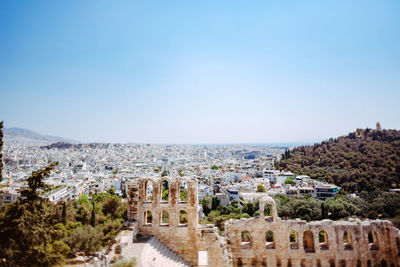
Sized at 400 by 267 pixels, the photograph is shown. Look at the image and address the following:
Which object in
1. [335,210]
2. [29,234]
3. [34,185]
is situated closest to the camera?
[29,234]

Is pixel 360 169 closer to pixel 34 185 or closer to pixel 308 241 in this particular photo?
pixel 308 241

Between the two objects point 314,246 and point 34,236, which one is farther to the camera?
point 314,246

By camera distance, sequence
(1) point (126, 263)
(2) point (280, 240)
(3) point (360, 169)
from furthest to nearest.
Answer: (3) point (360, 169) → (2) point (280, 240) → (1) point (126, 263)

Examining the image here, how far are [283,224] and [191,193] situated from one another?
6.20 m

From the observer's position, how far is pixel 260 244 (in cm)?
1481

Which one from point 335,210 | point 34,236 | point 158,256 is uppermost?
point 34,236

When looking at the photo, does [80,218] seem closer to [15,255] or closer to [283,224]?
[15,255]

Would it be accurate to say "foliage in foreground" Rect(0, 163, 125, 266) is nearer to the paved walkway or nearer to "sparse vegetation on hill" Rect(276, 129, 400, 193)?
the paved walkway

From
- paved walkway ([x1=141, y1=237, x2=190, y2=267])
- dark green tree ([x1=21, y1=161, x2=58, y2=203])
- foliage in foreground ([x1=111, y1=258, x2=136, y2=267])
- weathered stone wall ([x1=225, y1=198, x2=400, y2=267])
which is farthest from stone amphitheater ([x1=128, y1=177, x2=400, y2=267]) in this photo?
dark green tree ([x1=21, y1=161, x2=58, y2=203])

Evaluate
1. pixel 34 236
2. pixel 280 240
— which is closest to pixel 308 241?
pixel 280 240

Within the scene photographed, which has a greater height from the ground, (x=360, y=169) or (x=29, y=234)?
(x=29, y=234)

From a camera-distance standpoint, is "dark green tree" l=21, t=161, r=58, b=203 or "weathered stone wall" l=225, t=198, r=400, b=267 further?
"weathered stone wall" l=225, t=198, r=400, b=267

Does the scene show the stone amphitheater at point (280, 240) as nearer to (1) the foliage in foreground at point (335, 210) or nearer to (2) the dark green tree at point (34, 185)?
(2) the dark green tree at point (34, 185)

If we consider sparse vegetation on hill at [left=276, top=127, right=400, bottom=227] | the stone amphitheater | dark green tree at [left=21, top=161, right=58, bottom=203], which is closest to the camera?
dark green tree at [left=21, top=161, right=58, bottom=203]
